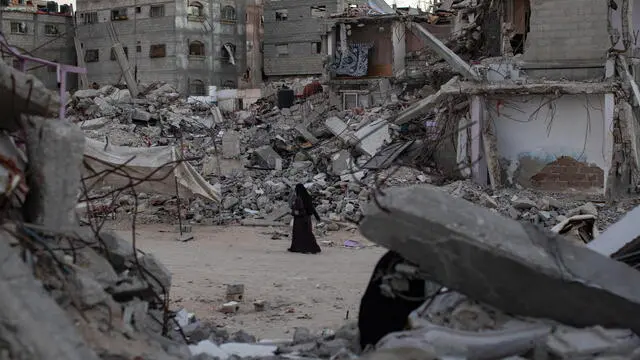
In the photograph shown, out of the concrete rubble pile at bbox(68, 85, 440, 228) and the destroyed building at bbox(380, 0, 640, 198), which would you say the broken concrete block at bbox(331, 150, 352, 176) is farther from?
the destroyed building at bbox(380, 0, 640, 198)

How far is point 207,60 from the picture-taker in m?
47.6

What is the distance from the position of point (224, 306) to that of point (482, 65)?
10.7 metres

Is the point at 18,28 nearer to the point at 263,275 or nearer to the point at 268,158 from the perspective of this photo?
the point at 268,158

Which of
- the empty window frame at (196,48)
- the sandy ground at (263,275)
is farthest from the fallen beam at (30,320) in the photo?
the empty window frame at (196,48)

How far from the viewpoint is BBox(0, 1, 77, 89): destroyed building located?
46.6 meters

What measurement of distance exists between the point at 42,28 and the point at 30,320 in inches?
1871

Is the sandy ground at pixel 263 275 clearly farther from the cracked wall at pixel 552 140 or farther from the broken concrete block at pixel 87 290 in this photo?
the cracked wall at pixel 552 140

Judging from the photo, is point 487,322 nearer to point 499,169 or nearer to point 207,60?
point 499,169

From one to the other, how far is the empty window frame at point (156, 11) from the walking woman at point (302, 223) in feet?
117

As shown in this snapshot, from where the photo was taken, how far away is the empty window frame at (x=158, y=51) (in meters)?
46.3

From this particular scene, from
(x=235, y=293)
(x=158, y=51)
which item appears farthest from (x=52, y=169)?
(x=158, y=51)

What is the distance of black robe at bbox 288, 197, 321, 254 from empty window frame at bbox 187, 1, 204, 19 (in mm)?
35366

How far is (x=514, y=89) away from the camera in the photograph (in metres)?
16.7

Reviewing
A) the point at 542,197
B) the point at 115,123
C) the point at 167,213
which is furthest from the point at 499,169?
the point at 115,123
